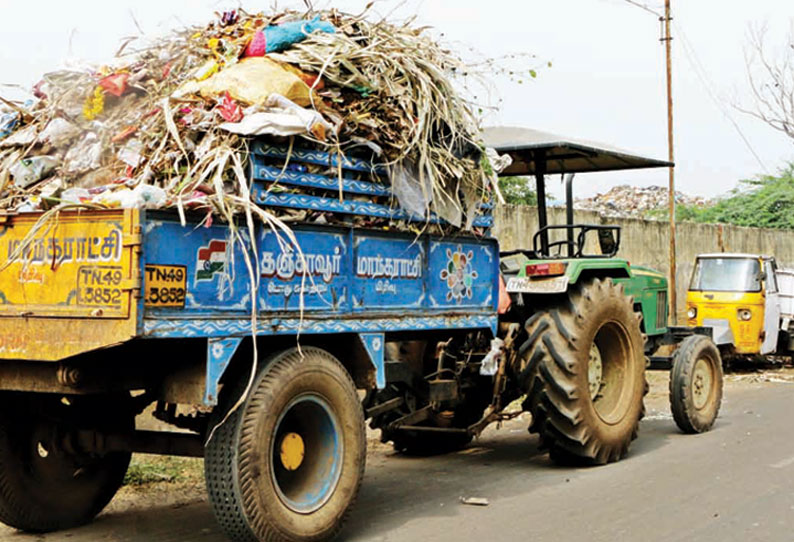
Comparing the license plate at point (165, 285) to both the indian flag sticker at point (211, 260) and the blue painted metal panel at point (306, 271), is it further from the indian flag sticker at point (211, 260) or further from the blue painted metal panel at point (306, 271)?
the blue painted metal panel at point (306, 271)

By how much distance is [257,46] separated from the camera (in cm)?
642

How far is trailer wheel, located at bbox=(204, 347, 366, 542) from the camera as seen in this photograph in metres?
5.24

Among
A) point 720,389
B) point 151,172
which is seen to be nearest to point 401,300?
point 151,172

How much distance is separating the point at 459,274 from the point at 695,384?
12.8 feet

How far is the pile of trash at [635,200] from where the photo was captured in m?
34.5

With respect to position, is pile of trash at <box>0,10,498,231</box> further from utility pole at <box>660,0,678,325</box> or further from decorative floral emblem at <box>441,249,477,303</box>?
utility pole at <box>660,0,678,325</box>

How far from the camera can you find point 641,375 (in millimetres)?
8656

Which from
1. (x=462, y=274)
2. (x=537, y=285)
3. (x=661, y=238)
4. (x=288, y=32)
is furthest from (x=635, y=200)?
(x=288, y=32)

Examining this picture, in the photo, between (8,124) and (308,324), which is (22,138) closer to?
(8,124)

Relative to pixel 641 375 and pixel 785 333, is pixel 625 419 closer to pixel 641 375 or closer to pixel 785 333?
pixel 641 375

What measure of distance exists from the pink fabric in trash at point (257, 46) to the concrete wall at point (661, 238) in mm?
9339

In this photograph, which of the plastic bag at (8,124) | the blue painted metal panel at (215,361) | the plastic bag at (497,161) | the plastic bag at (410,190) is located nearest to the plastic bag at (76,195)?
the blue painted metal panel at (215,361)

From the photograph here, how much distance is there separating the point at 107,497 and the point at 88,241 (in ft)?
7.58

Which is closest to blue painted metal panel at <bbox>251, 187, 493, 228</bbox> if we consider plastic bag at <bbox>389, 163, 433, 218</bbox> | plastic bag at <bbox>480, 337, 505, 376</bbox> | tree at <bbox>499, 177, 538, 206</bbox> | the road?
plastic bag at <bbox>389, 163, 433, 218</bbox>
